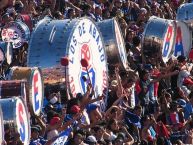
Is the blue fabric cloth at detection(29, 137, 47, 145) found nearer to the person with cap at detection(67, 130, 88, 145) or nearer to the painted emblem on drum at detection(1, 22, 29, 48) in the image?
the person with cap at detection(67, 130, 88, 145)

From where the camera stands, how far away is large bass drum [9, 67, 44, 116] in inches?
427

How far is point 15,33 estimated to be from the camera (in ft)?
43.2

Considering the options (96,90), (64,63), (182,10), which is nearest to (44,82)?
(64,63)

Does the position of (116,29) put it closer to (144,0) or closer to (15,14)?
(15,14)

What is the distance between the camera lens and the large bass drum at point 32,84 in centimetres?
1084

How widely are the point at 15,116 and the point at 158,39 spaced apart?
22.2ft

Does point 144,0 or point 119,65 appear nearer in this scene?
point 119,65

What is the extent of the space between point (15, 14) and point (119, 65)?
198cm

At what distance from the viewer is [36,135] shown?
1031 centimetres

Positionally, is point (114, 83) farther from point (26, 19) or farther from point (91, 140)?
point (91, 140)

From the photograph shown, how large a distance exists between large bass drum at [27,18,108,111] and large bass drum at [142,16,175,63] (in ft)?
8.47

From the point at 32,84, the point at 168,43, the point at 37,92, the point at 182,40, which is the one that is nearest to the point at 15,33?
the point at 37,92

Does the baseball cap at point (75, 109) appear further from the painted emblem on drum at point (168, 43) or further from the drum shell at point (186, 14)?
the drum shell at point (186, 14)

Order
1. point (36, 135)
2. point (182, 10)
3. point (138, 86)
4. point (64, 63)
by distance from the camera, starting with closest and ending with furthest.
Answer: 1. point (36, 135)
2. point (64, 63)
3. point (138, 86)
4. point (182, 10)
